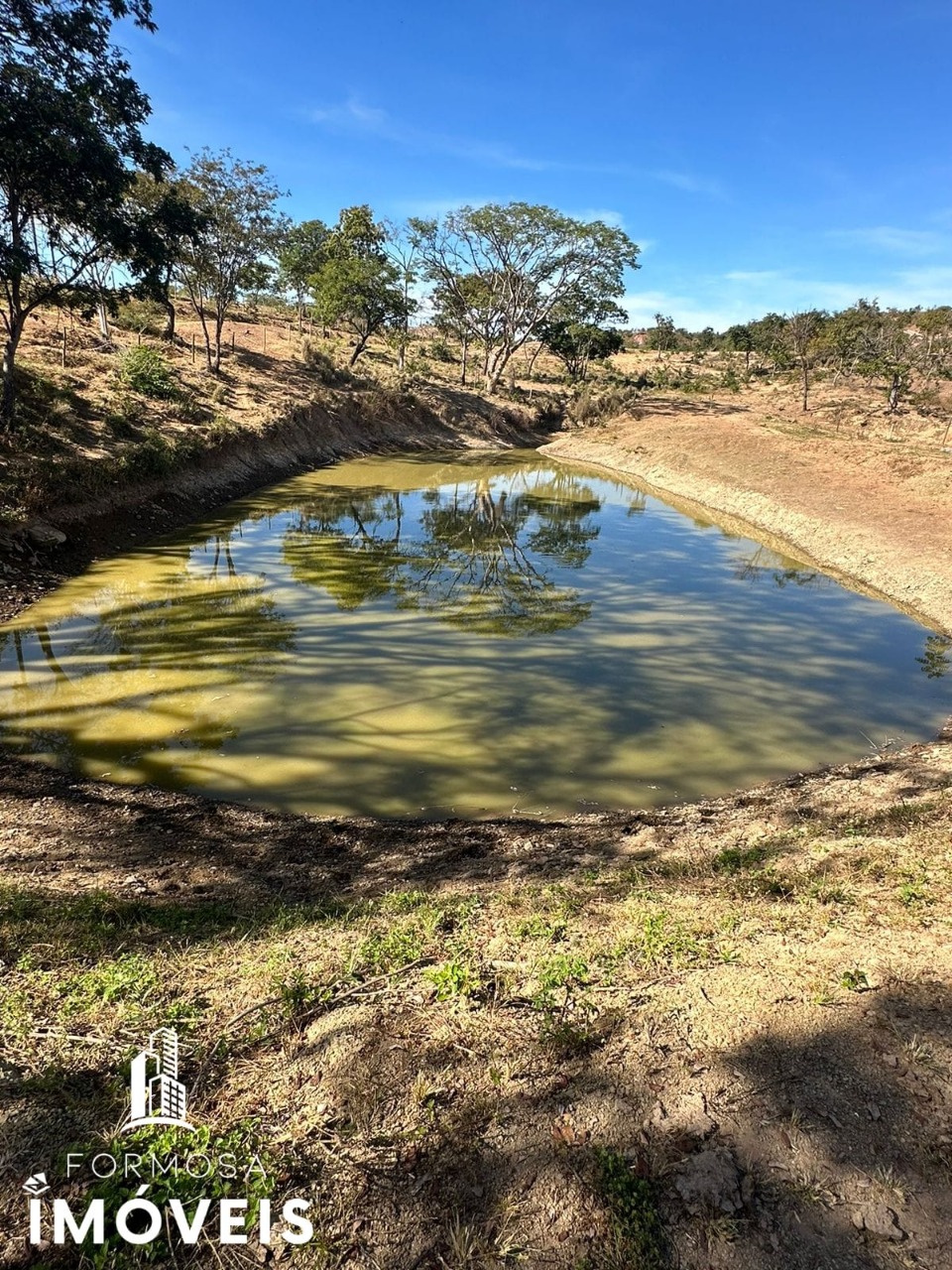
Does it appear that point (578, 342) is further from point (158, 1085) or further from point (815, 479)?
point (158, 1085)

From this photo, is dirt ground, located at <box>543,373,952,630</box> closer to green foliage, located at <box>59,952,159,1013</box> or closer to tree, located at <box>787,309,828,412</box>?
→ tree, located at <box>787,309,828,412</box>

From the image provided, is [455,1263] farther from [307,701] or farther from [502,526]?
[502,526]

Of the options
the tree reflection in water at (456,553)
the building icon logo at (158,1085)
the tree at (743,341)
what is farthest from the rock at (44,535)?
the tree at (743,341)

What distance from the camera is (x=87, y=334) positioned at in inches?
939

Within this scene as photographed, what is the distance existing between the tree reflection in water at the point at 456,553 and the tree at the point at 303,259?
22225 mm

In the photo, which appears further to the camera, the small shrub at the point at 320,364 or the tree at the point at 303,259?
the tree at the point at 303,259

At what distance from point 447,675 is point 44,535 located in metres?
8.52

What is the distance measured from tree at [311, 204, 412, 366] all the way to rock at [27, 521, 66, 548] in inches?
1051

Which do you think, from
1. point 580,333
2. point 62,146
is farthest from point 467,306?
point 62,146

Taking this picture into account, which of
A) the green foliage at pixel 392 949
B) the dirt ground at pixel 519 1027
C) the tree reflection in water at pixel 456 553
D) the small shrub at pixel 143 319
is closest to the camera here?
the dirt ground at pixel 519 1027

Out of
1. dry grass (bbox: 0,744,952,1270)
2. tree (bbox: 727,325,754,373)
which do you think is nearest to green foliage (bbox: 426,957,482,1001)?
dry grass (bbox: 0,744,952,1270)

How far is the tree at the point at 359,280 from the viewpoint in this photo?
33.9m

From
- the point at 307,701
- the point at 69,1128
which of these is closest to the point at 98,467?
the point at 307,701

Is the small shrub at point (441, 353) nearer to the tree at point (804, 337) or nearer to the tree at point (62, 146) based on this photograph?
the tree at point (804, 337)
